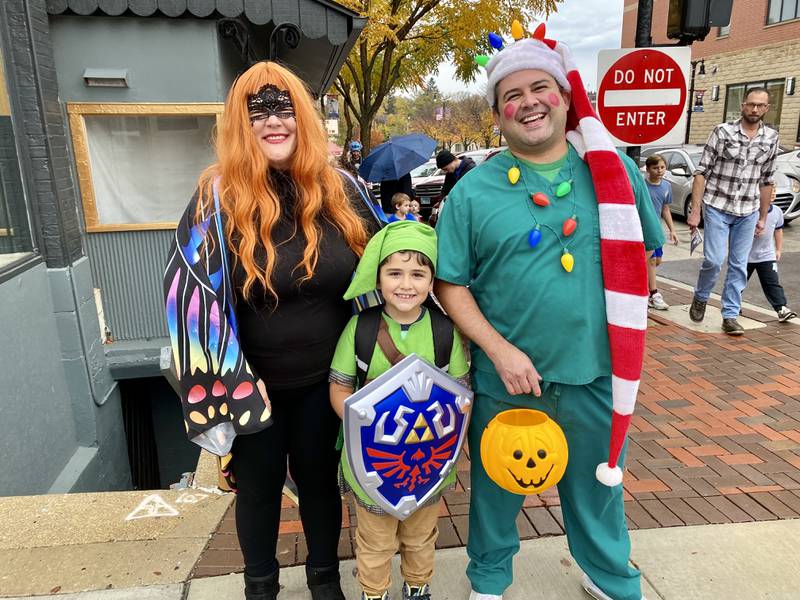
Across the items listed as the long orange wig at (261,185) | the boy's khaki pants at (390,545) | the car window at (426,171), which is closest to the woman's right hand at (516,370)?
the boy's khaki pants at (390,545)

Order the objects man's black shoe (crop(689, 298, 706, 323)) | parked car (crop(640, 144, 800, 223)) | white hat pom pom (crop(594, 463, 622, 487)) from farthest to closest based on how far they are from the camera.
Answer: parked car (crop(640, 144, 800, 223)), man's black shoe (crop(689, 298, 706, 323)), white hat pom pom (crop(594, 463, 622, 487))

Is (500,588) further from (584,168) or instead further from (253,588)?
(584,168)

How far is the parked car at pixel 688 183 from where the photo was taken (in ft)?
36.1

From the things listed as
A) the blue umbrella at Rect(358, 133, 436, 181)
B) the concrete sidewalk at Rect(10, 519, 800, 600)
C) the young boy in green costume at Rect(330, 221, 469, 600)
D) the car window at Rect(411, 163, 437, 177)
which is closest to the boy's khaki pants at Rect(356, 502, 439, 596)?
the young boy in green costume at Rect(330, 221, 469, 600)

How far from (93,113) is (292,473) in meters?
3.96

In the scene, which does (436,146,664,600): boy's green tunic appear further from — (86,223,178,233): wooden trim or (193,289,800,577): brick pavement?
(86,223,178,233): wooden trim

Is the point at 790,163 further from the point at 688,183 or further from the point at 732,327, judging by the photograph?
the point at 732,327

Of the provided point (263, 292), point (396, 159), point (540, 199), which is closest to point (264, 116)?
point (263, 292)

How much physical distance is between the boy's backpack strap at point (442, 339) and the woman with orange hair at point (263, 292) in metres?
0.33

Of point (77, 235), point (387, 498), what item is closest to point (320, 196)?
point (387, 498)

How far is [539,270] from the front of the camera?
196cm

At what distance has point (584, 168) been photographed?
6.62 ft

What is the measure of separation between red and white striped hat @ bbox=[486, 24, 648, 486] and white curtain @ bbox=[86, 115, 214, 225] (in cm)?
397

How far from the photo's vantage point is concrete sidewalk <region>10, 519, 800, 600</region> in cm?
235
